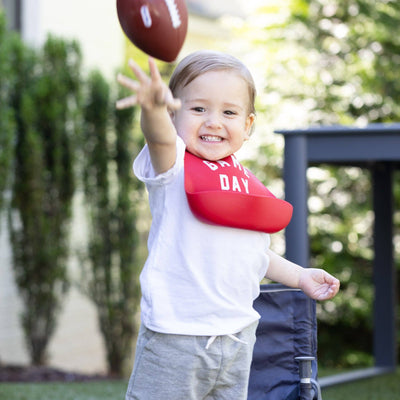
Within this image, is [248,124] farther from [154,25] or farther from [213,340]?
[213,340]

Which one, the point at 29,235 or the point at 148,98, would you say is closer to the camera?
the point at 148,98

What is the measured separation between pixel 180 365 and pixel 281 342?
0.65 m

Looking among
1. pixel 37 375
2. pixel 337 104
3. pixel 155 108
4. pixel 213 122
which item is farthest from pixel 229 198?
pixel 337 104

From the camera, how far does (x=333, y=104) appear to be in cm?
842

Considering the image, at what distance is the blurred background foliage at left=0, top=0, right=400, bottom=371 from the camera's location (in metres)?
8.32

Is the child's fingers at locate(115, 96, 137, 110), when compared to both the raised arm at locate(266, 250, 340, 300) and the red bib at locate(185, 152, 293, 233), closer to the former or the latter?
the red bib at locate(185, 152, 293, 233)

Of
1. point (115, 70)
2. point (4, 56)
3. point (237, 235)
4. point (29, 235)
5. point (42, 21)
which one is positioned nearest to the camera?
point (237, 235)

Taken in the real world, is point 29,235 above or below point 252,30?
below

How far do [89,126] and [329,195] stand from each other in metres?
3.21

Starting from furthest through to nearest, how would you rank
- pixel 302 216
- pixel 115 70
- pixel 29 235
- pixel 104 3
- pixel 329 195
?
1. pixel 329 195
2. pixel 104 3
3. pixel 115 70
4. pixel 29 235
5. pixel 302 216

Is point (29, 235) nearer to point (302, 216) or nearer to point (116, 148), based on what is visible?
point (116, 148)

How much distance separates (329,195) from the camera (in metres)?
8.51

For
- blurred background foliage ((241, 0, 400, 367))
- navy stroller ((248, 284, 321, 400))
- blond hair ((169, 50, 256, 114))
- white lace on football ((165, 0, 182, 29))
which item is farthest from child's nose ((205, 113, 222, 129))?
blurred background foliage ((241, 0, 400, 367))

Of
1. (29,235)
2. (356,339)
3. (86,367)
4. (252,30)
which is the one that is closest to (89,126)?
(29,235)
